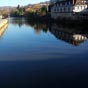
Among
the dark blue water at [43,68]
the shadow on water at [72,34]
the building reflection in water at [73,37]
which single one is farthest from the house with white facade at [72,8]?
the dark blue water at [43,68]

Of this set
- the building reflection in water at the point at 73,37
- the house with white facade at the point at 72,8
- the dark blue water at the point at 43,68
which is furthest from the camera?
the house with white facade at the point at 72,8

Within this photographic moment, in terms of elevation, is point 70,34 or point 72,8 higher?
point 72,8

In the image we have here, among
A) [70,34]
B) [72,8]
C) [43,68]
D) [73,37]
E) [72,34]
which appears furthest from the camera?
[72,8]

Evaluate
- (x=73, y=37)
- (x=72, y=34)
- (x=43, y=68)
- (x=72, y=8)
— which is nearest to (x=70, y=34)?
(x=72, y=34)

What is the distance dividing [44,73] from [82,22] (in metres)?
23.1

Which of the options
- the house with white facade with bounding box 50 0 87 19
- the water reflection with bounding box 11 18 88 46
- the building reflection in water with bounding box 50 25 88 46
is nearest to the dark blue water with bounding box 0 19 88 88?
the building reflection in water with bounding box 50 25 88 46

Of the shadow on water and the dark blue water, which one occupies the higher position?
the dark blue water

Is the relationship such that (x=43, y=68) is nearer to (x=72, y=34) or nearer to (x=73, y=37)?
(x=73, y=37)

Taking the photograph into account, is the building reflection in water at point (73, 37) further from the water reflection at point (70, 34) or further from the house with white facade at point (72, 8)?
the house with white facade at point (72, 8)

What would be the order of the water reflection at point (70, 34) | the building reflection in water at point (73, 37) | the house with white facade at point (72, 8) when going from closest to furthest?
the building reflection in water at point (73, 37), the water reflection at point (70, 34), the house with white facade at point (72, 8)

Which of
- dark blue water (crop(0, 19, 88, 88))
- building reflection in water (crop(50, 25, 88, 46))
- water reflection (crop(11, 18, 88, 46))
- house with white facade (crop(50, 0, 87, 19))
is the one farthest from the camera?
house with white facade (crop(50, 0, 87, 19))

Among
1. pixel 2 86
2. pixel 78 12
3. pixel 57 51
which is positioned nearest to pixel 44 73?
pixel 2 86

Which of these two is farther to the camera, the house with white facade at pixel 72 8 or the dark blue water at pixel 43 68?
the house with white facade at pixel 72 8

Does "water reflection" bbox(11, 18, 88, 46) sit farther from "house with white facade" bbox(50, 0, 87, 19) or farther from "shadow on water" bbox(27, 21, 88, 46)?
"house with white facade" bbox(50, 0, 87, 19)
